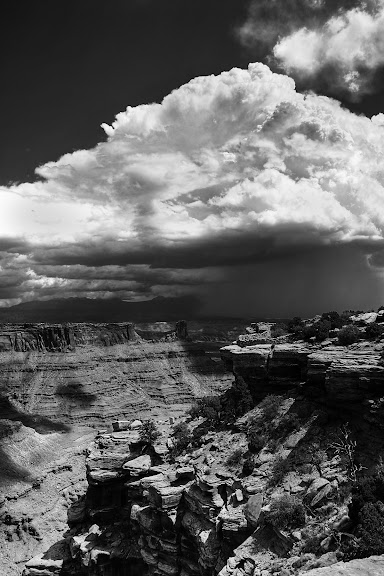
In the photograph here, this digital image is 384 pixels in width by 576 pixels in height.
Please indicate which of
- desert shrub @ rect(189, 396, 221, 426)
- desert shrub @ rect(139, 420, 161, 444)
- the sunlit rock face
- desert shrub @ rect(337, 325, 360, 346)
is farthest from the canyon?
the sunlit rock face

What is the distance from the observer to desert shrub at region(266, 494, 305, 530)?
28812 millimetres

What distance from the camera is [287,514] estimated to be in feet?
95.6

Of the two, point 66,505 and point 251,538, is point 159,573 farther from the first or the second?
point 66,505

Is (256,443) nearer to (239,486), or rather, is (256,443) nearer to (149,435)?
(239,486)

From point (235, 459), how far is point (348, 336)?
15.0 metres

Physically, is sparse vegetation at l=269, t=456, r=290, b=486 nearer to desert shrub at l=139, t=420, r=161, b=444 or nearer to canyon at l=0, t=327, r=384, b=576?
canyon at l=0, t=327, r=384, b=576

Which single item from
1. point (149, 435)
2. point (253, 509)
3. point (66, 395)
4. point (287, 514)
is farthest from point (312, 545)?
point (66, 395)

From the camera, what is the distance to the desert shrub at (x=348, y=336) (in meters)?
41.1

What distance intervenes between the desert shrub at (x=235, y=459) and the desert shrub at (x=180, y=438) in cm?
706

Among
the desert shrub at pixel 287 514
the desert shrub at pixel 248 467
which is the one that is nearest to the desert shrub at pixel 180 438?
the desert shrub at pixel 248 467

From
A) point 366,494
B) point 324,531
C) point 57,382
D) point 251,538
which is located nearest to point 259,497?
point 251,538

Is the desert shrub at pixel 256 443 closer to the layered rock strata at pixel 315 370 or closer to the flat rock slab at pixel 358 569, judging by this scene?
the layered rock strata at pixel 315 370

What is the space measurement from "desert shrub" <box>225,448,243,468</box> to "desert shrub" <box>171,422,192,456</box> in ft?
23.2

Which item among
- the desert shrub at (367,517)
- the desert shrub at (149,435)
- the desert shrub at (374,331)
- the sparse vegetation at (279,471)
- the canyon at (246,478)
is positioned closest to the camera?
the desert shrub at (367,517)
